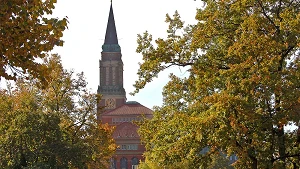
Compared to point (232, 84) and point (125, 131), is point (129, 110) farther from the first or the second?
point (232, 84)

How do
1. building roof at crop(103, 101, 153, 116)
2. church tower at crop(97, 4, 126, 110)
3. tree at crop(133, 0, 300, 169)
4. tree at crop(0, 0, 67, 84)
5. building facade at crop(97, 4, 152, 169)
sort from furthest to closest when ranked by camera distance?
→ church tower at crop(97, 4, 126, 110) < building roof at crop(103, 101, 153, 116) < building facade at crop(97, 4, 152, 169) < tree at crop(133, 0, 300, 169) < tree at crop(0, 0, 67, 84)

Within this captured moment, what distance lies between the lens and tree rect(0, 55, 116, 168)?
125 feet

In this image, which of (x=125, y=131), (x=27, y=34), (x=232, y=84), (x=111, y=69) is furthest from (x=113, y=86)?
(x=27, y=34)

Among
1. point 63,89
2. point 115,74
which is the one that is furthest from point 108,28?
point 63,89

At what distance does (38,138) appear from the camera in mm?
38562

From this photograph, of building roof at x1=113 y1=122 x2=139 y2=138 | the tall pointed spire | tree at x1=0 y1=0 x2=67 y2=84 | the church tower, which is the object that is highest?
the tall pointed spire

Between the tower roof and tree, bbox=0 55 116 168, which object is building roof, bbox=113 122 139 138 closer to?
the tower roof

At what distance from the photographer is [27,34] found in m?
12.2

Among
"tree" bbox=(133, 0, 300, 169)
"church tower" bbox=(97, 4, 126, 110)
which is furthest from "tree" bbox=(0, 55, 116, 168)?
"church tower" bbox=(97, 4, 126, 110)

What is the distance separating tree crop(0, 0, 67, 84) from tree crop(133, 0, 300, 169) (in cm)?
897

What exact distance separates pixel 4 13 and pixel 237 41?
1173 centimetres

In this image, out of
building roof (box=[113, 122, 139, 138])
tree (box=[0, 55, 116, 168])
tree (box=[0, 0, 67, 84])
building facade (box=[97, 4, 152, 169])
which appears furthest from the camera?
building facade (box=[97, 4, 152, 169])

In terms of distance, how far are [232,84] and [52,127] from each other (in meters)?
18.7

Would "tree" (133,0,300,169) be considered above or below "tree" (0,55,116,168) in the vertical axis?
below
